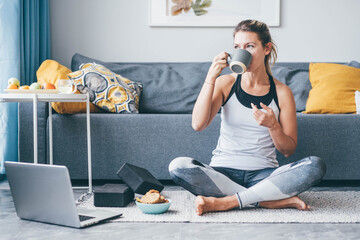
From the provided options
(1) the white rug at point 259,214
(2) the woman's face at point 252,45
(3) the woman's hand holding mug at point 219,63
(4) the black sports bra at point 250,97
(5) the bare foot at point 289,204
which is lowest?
(1) the white rug at point 259,214

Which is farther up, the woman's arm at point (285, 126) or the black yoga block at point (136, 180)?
the woman's arm at point (285, 126)

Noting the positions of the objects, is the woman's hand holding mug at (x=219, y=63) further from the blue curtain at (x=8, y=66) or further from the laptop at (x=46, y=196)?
the blue curtain at (x=8, y=66)

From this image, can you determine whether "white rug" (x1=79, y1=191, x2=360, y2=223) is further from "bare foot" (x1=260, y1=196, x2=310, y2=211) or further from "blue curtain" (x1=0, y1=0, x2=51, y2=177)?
"blue curtain" (x1=0, y1=0, x2=51, y2=177)

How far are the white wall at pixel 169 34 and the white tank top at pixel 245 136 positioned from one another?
4.73 feet

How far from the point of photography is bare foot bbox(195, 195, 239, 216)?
174 cm

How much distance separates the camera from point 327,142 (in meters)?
2.41

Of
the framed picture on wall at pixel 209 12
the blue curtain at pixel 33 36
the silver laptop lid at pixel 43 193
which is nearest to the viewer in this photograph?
the silver laptop lid at pixel 43 193

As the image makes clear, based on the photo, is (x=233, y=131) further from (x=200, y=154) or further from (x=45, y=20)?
(x=45, y=20)

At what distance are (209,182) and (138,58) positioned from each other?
1.72m

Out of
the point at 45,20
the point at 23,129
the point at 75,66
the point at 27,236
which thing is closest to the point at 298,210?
the point at 27,236

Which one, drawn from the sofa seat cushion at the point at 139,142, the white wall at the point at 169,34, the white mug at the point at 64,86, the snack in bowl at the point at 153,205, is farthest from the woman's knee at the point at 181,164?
the white wall at the point at 169,34

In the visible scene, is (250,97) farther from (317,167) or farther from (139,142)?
(139,142)

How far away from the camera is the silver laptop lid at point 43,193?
1498 mm

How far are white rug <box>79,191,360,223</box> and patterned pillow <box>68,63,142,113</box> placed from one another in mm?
686
